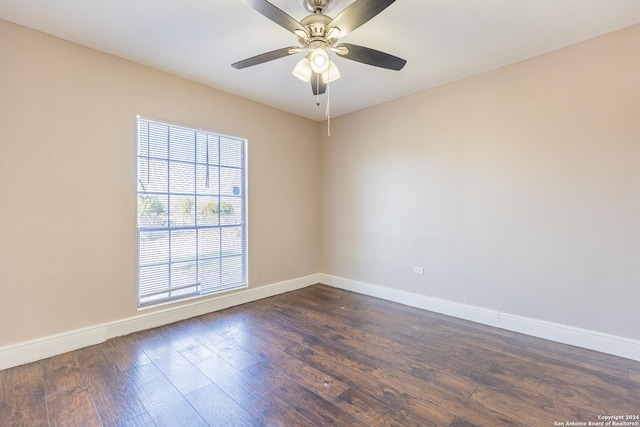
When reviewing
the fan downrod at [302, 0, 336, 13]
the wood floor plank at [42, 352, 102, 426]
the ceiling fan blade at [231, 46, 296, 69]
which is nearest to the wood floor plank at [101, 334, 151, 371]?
the wood floor plank at [42, 352, 102, 426]

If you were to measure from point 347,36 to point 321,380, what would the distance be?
2.79 meters

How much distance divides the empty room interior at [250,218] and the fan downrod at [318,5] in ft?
0.07

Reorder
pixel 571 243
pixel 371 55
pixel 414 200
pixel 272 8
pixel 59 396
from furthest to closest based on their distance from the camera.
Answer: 1. pixel 414 200
2. pixel 571 243
3. pixel 371 55
4. pixel 59 396
5. pixel 272 8

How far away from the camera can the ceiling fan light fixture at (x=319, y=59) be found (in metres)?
1.95

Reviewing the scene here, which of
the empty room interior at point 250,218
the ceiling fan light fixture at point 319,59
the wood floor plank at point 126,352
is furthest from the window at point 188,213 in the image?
the ceiling fan light fixture at point 319,59

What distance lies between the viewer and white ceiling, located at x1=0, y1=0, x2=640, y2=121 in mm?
2004

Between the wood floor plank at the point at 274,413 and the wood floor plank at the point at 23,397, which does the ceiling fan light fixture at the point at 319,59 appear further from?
the wood floor plank at the point at 23,397

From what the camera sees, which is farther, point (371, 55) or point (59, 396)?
point (371, 55)

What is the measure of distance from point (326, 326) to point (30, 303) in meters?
2.60

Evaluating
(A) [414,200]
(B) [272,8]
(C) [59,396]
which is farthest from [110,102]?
(A) [414,200]

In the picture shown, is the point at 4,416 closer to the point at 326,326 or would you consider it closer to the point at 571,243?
the point at 326,326

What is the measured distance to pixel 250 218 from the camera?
12.4 ft

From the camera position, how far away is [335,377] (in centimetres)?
207

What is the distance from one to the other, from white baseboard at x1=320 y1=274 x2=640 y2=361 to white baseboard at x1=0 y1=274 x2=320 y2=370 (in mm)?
1763
